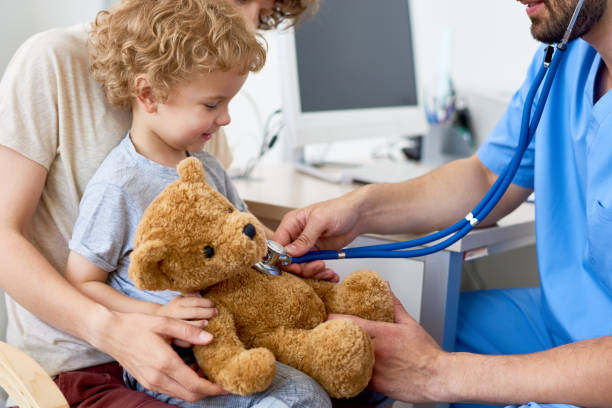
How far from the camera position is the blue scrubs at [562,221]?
0.93m

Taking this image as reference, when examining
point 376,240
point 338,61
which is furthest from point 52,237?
point 338,61

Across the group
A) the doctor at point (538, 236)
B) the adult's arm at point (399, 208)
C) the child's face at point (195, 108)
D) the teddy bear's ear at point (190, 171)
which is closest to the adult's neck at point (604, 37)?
the doctor at point (538, 236)

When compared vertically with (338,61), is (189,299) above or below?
below

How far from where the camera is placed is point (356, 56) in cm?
164

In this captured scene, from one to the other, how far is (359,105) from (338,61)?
144 mm

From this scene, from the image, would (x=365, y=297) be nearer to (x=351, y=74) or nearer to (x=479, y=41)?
(x=351, y=74)

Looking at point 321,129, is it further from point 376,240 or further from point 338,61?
point 376,240

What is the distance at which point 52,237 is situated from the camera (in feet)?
3.00

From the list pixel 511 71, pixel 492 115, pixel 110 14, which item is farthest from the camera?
pixel 511 71

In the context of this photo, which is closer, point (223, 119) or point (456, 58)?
point (223, 119)

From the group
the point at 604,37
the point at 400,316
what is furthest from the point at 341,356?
the point at 604,37

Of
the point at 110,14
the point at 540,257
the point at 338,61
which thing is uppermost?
the point at 110,14

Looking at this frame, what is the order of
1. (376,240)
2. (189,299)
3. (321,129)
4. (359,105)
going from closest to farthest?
(189,299)
(376,240)
(321,129)
(359,105)

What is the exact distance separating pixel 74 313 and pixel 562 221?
84 cm
